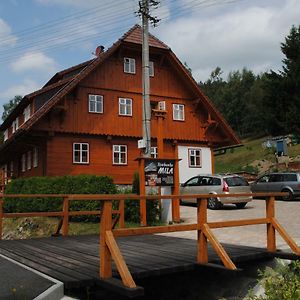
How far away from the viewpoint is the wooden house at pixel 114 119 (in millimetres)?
27344

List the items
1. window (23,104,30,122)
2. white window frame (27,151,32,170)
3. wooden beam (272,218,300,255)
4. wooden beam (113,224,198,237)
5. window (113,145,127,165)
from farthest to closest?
window (23,104,30,122) → white window frame (27,151,32,170) → window (113,145,127,165) → wooden beam (272,218,300,255) → wooden beam (113,224,198,237)

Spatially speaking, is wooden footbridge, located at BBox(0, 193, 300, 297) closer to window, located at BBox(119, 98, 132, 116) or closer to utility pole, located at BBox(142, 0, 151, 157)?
utility pole, located at BBox(142, 0, 151, 157)

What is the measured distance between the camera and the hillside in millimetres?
61659

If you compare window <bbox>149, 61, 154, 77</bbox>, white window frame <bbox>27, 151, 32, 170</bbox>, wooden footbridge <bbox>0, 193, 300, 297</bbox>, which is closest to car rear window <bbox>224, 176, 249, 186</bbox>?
window <bbox>149, 61, 154, 77</bbox>

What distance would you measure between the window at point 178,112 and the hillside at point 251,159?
28.4 metres

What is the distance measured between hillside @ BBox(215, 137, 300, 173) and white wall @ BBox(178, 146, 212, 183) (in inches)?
1022

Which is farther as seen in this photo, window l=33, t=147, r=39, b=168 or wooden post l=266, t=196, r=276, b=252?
window l=33, t=147, r=39, b=168

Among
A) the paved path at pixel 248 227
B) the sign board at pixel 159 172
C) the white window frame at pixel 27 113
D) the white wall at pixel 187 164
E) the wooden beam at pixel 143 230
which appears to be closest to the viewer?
the wooden beam at pixel 143 230

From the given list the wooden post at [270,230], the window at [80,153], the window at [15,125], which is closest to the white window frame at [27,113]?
the window at [15,125]

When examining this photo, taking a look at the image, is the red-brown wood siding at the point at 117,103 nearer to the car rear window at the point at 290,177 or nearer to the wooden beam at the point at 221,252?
the car rear window at the point at 290,177

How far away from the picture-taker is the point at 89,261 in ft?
26.0

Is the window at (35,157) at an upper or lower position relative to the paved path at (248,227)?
upper

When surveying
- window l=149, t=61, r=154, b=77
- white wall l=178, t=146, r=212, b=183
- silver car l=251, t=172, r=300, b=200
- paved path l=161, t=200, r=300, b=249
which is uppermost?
window l=149, t=61, r=154, b=77

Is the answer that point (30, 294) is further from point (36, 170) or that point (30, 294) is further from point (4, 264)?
point (36, 170)
